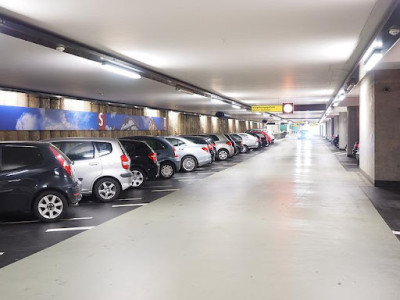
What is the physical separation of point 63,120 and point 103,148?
24.7ft

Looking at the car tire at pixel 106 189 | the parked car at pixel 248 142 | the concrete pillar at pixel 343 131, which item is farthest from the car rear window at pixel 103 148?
the concrete pillar at pixel 343 131

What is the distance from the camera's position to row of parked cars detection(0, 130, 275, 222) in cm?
700

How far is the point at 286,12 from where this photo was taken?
6.07 m

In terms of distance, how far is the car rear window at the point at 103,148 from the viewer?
9.32 metres

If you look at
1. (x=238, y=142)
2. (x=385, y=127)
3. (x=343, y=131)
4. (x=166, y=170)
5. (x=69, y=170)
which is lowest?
(x=166, y=170)

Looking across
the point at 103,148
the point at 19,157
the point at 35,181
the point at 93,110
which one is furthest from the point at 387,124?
the point at 93,110

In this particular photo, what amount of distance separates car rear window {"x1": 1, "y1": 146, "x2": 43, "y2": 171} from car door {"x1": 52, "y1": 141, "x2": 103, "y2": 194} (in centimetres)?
187

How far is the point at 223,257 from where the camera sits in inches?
196

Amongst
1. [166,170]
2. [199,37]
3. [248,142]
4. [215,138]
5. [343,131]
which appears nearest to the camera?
[199,37]

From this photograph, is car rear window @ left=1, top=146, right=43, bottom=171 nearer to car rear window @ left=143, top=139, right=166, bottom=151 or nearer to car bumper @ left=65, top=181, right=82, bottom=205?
car bumper @ left=65, top=181, right=82, bottom=205

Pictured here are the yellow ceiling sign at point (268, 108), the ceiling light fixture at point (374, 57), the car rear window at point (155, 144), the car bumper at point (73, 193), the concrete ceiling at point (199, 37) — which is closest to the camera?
the concrete ceiling at point (199, 37)

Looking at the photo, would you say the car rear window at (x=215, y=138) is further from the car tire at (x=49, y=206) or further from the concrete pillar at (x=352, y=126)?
the car tire at (x=49, y=206)

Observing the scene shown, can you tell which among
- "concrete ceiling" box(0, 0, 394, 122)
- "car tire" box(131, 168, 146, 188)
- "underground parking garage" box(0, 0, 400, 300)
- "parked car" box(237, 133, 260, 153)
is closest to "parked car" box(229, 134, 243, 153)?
"parked car" box(237, 133, 260, 153)

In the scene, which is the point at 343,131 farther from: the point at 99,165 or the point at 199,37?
the point at 199,37
